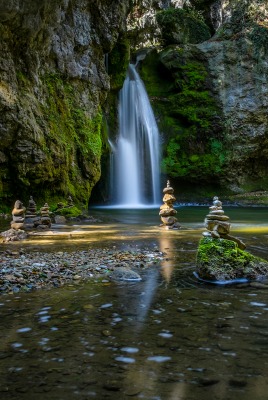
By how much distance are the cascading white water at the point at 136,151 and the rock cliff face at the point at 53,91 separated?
744 cm

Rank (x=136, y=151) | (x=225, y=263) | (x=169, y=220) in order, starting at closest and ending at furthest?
(x=225, y=263) → (x=169, y=220) → (x=136, y=151)

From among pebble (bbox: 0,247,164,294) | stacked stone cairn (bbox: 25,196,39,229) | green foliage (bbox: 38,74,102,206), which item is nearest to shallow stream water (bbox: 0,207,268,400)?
pebble (bbox: 0,247,164,294)

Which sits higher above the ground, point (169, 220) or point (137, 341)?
point (169, 220)

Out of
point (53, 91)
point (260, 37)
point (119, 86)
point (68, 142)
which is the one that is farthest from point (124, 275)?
point (260, 37)

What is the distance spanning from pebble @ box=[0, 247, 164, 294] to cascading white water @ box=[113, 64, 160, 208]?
76.9 ft

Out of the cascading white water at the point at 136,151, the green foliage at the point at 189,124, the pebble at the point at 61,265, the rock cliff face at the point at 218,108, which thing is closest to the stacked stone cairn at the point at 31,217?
the pebble at the point at 61,265

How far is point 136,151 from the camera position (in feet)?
111

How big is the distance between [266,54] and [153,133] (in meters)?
12.6

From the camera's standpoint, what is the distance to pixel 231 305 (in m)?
4.88

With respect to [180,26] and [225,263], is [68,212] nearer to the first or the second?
[225,263]

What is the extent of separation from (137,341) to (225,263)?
2.93 meters

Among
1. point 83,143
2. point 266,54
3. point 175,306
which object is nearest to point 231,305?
point 175,306

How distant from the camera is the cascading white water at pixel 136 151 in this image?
33156mm

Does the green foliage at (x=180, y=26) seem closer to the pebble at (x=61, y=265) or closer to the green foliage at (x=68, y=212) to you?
the green foliage at (x=68, y=212)
